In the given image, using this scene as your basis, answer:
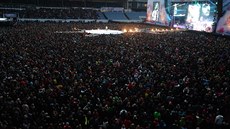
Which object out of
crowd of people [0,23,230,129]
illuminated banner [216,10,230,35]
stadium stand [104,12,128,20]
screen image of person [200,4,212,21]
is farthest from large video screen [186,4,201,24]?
crowd of people [0,23,230,129]

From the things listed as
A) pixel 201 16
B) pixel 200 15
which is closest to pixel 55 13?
pixel 200 15

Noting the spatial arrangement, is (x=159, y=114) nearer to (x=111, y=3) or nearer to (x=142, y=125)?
(x=142, y=125)

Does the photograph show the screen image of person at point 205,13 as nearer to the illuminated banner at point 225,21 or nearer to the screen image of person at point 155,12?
the illuminated banner at point 225,21

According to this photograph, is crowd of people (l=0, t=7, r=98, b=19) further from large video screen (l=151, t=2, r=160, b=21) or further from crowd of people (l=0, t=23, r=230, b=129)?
crowd of people (l=0, t=23, r=230, b=129)

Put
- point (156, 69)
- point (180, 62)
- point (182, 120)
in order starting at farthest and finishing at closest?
point (180, 62) < point (156, 69) < point (182, 120)

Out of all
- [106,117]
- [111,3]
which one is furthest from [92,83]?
[111,3]

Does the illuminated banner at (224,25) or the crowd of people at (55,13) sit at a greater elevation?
the crowd of people at (55,13)

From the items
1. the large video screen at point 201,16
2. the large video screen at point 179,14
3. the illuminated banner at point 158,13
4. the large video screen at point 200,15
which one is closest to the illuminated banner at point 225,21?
the large video screen at point 200,15
